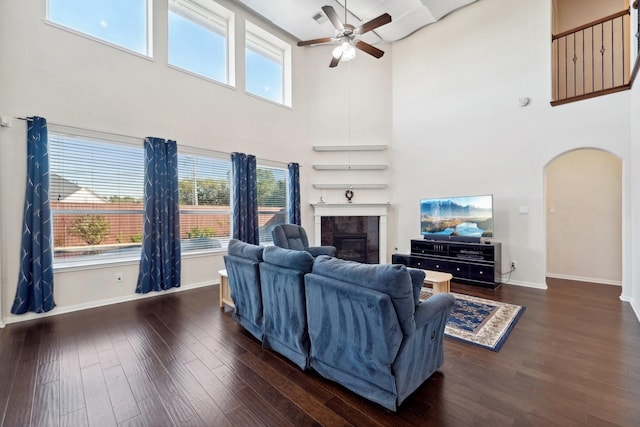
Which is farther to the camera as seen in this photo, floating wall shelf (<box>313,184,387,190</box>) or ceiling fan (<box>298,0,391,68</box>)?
floating wall shelf (<box>313,184,387,190</box>)

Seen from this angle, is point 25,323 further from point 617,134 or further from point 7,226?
point 617,134

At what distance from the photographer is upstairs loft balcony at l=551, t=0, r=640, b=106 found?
4.22 m

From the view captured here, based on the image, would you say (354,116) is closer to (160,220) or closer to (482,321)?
(160,220)

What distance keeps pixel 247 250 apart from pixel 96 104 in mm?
3054

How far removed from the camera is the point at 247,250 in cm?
263

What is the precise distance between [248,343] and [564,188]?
18.7ft

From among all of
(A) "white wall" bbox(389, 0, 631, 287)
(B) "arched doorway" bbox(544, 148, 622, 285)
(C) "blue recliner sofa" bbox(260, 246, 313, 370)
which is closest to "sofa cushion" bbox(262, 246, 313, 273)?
(C) "blue recliner sofa" bbox(260, 246, 313, 370)

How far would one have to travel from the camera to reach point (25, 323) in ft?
9.98

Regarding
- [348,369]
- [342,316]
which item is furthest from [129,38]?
[348,369]

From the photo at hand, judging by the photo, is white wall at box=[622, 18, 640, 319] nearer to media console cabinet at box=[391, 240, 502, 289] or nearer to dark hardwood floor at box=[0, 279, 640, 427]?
dark hardwood floor at box=[0, 279, 640, 427]

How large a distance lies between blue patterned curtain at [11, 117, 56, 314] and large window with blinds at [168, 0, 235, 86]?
2191 millimetres

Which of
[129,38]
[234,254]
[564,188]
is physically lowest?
[234,254]

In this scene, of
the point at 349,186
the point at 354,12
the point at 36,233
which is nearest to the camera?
the point at 36,233

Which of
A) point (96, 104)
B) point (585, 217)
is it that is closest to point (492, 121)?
point (585, 217)
